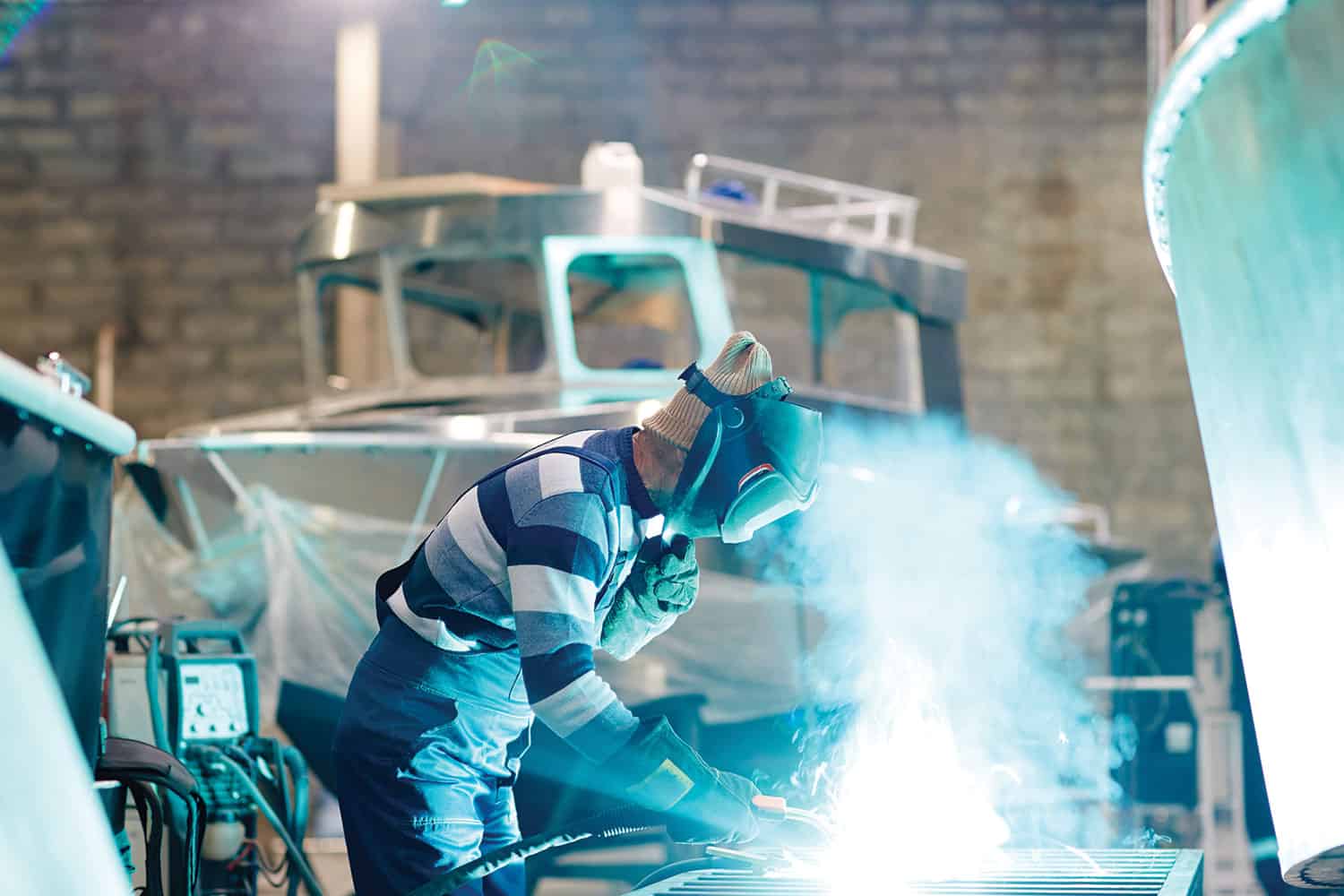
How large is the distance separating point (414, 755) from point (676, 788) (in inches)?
17.3

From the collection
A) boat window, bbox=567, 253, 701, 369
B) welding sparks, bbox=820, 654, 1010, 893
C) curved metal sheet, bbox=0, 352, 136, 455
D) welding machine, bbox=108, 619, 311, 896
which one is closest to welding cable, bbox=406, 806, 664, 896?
welding sparks, bbox=820, 654, 1010, 893

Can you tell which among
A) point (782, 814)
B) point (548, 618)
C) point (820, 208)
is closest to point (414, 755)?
point (548, 618)

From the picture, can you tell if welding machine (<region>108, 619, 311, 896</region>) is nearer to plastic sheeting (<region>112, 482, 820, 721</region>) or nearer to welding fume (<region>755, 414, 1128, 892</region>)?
plastic sheeting (<region>112, 482, 820, 721</region>)

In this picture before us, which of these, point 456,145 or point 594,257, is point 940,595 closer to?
point 594,257

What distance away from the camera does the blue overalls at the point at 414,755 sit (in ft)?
7.45

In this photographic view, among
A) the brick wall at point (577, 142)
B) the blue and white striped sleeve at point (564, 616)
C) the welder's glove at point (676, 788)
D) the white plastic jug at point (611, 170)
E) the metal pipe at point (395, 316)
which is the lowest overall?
the welder's glove at point (676, 788)

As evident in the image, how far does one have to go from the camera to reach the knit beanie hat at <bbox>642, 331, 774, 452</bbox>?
233cm

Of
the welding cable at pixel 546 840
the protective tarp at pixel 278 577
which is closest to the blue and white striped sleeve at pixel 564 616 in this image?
the welding cable at pixel 546 840

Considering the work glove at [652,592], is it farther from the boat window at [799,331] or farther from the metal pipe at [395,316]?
the boat window at [799,331]

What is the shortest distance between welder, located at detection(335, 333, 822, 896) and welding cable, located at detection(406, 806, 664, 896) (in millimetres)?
31

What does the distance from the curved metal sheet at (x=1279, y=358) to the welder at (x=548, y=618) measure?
72 cm

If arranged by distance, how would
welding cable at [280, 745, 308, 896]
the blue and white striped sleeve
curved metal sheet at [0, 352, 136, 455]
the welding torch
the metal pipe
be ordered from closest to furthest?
curved metal sheet at [0, 352, 136, 455], the blue and white striped sleeve, the welding torch, welding cable at [280, 745, 308, 896], the metal pipe

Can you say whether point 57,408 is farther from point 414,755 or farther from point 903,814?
point 903,814

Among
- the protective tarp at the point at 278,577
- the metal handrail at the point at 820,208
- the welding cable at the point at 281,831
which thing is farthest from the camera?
the metal handrail at the point at 820,208
